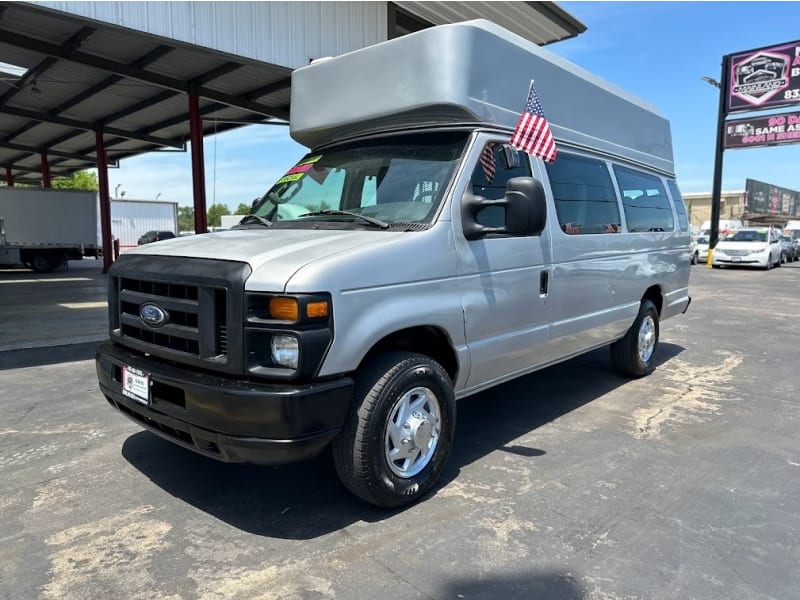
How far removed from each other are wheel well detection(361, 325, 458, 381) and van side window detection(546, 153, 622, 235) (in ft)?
5.01

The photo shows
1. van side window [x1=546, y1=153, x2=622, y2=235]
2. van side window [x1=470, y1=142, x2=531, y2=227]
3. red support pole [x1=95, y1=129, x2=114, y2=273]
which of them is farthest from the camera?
red support pole [x1=95, y1=129, x2=114, y2=273]

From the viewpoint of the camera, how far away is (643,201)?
589 centimetres

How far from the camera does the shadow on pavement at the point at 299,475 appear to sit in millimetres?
3166

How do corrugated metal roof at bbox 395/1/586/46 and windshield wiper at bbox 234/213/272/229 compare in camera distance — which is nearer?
windshield wiper at bbox 234/213/272/229

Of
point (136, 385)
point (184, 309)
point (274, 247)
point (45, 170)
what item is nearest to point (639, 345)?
point (274, 247)

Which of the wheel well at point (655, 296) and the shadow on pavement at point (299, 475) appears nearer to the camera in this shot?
the shadow on pavement at point (299, 475)

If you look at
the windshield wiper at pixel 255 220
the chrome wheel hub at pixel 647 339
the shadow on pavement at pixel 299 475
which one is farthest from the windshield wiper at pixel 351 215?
the chrome wheel hub at pixel 647 339

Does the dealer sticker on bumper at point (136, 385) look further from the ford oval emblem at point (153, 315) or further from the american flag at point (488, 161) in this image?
the american flag at point (488, 161)

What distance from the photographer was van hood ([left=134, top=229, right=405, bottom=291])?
279cm

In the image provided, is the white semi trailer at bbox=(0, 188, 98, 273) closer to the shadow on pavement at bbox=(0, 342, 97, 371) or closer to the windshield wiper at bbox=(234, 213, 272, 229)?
the shadow on pavement at bbox=(0, 342, 97, 371)

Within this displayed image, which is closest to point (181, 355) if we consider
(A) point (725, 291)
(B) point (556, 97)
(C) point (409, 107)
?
(C) point (409, 107)

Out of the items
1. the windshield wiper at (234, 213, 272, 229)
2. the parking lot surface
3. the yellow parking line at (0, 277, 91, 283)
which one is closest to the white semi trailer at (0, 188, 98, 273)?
the yellow parking line at (0, 277, 91, 283)

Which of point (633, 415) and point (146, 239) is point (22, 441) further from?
point (146, 239)

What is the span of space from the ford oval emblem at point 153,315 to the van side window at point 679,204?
19.0 feet
